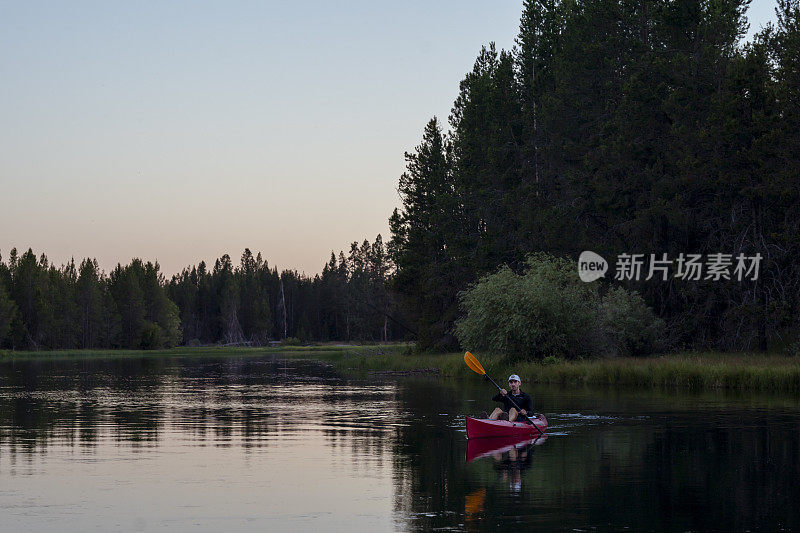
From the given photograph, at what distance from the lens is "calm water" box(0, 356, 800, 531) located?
15203 millimetres

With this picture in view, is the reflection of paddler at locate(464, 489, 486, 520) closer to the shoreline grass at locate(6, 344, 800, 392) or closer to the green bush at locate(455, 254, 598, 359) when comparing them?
the shoreline grass at locate(6, 344, 800, 392)

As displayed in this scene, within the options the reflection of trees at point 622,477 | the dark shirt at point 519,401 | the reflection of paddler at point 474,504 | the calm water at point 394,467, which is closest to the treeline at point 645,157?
the calm water at point 394,467

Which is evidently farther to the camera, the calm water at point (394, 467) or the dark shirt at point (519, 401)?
the dark shirt at point (519, 401)

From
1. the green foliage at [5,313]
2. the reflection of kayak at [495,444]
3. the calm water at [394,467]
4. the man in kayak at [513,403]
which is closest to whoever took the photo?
the calm water at [394,467]

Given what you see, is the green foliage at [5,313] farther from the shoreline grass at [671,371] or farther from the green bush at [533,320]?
the green bush at [533,320]

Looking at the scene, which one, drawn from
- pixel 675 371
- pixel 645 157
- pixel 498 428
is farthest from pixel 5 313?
pixel 498 428

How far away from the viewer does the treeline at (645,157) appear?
56.6 m

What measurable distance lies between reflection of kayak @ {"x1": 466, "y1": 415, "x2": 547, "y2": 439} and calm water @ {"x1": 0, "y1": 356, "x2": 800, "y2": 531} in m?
0.68

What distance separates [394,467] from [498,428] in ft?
20.3

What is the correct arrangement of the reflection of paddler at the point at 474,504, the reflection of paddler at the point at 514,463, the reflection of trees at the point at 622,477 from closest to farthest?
1. the reflection of trees at the point at 622,477
2. the reflection of paddler at the point at 474,504
3. the reflection of paddler at the point at 514,463

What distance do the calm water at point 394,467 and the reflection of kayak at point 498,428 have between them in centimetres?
68

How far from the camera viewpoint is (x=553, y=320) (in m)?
54.4

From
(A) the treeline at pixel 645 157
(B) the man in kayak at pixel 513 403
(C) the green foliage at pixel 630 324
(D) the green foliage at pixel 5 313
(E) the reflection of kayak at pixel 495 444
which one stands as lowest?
(E) the reflection of kayak at pixel 495 444

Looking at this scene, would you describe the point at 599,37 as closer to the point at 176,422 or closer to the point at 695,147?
the point at 695,147
